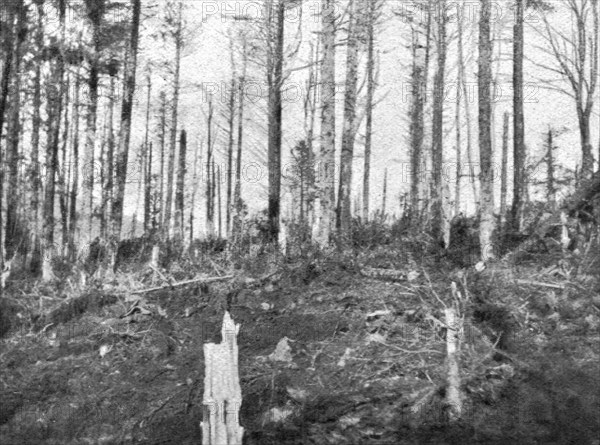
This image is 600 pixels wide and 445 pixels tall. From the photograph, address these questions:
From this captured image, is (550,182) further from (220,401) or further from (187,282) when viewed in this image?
(220,401)

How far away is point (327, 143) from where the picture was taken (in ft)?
32.2

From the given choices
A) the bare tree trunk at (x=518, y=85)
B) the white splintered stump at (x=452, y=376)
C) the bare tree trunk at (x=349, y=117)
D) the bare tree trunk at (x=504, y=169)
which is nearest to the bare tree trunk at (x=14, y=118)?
the bare tree trunk at (x=349, y=117)

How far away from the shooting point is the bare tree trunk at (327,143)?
9219 millimetres

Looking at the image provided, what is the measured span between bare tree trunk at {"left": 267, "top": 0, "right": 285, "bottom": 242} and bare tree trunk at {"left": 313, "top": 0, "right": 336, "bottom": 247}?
2.27m

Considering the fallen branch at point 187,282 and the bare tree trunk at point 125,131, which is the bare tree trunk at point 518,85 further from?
the bare tree trunk at point 125,131

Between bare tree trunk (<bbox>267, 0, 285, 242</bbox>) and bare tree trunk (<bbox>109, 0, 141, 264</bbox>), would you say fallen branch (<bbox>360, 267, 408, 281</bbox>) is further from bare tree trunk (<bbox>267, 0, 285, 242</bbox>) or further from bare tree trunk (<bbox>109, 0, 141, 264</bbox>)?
bare tree trunk (<bbox>109, 0, 141, 264</bbox>)

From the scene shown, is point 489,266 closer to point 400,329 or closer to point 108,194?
point 400,329

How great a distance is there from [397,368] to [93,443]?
2.98m

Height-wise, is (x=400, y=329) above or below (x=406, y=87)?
below

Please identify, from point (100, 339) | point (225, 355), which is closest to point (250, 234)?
point (100, 339)

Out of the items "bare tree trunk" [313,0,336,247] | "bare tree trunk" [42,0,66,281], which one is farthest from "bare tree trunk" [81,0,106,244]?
"bare tree trunk" [313,0,336,247]

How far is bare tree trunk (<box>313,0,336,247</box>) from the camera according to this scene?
Result: 363 inches

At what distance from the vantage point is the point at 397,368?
5.28 metres

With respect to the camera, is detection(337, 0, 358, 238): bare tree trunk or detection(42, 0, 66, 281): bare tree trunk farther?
detection(337, 0, 358, 238): bare tree trunk
